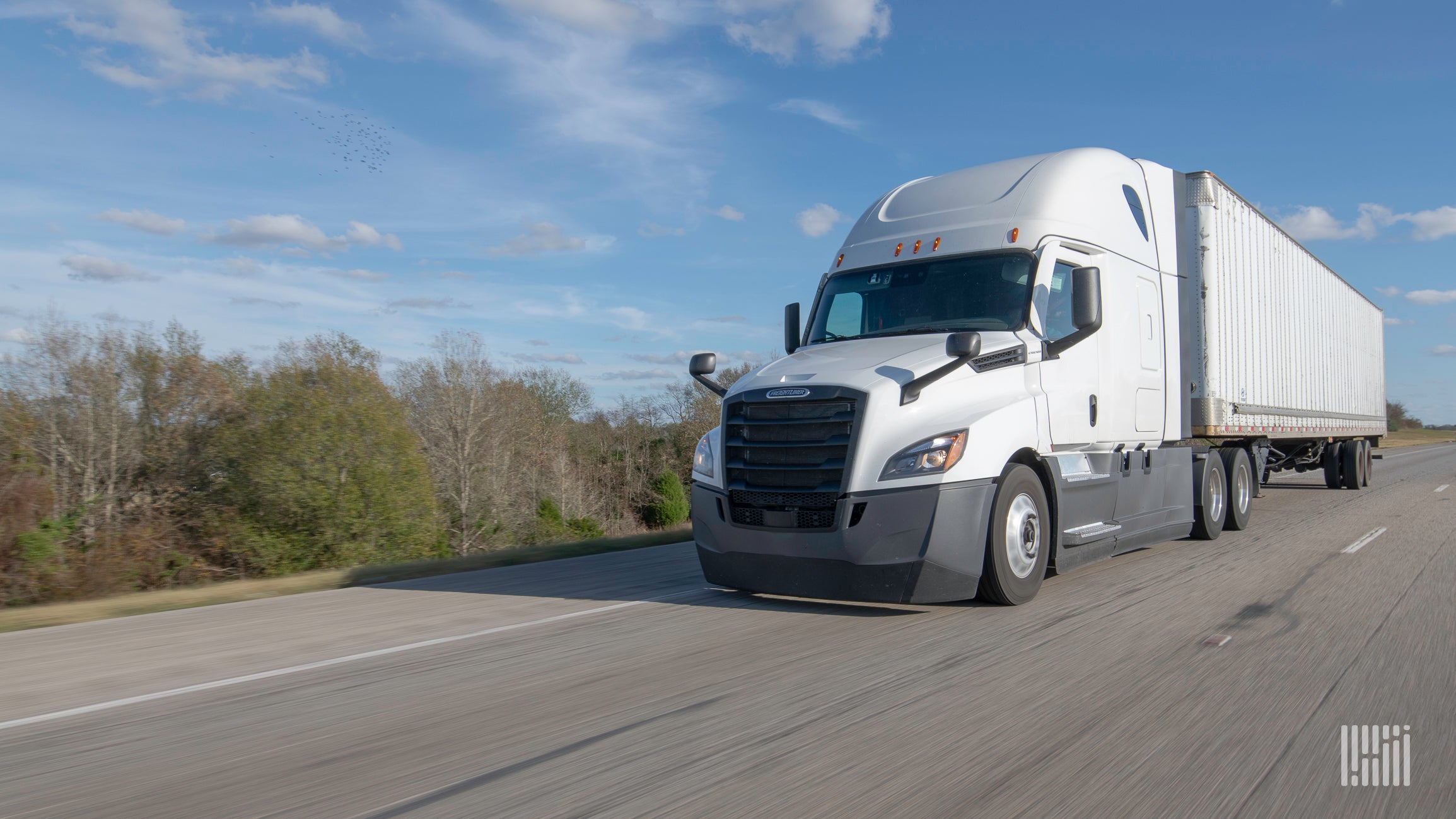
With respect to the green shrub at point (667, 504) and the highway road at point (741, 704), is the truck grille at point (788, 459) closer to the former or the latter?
the highway road at point (741, 704)

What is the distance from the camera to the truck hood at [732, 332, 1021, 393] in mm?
6766

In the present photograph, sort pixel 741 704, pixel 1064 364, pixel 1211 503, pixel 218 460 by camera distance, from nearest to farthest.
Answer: pixel 741 704, pixel 1064 364, pixel 1211 503, pixel 218 460

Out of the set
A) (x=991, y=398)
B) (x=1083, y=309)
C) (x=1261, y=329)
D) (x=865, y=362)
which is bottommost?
(x=991, y=398)

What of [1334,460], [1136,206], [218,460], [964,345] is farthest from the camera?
[218,460]

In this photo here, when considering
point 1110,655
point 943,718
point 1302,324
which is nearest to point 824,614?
point 1110,655

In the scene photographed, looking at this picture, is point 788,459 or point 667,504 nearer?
point 788,459

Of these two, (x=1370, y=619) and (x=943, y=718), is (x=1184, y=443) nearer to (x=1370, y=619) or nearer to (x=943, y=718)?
(x=1370, y=619)

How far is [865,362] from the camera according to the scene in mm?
7090

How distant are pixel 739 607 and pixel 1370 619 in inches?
170

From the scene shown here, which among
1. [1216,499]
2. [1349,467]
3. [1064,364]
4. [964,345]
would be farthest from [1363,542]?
[1349,467]

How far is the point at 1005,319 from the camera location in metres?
7.59

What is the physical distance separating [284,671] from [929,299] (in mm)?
5559

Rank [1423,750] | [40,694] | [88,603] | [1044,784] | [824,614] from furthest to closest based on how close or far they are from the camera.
→ [88,603] < [824,614] < [40,694] < [1423,750] < [1044,784]

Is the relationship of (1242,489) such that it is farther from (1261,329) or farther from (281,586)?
(281,586)
